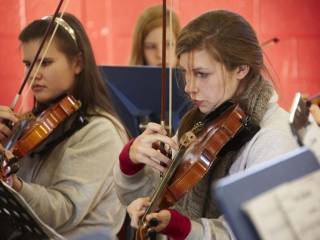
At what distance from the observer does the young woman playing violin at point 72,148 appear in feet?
4.63

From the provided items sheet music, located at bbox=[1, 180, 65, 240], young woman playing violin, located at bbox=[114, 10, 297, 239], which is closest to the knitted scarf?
young woman playing violin, located at bbox=[114, 10, 297, 239]

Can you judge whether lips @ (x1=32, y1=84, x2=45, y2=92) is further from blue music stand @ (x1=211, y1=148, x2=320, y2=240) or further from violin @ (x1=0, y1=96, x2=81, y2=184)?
blue music stand @ (x1=211, y1=148, x2=320, y2=240)

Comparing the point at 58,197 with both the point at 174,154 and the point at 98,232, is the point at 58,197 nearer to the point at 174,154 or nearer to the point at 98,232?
the point at 98,232

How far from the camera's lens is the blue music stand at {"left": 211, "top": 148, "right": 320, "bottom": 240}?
0.61 m

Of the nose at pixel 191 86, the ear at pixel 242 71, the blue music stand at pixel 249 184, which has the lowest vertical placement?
the nose at pixel 191 86

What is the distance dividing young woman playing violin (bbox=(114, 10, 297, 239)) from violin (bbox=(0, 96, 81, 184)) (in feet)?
0.77

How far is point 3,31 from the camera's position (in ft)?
8.77

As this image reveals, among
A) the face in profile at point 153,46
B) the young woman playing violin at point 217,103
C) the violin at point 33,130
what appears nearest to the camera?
the young woman playing violin at point 217,103

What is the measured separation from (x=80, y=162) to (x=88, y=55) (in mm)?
305

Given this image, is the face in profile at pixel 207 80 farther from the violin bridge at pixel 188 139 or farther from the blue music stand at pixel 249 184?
the blue music stand at pixel 249 184

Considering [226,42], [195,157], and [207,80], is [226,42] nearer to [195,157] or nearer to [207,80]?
[207,80]

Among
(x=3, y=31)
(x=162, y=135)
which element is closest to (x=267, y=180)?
(x=162, y=135)

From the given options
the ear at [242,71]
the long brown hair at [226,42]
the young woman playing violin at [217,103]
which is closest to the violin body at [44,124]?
the young woman playing violin at [217,103]

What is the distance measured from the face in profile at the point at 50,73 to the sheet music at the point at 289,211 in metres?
0.99
